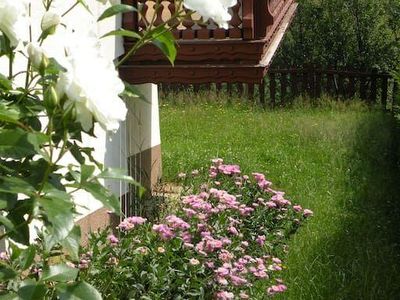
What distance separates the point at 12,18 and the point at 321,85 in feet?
60.6

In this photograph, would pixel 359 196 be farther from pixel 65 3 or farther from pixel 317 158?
pixel 65 3

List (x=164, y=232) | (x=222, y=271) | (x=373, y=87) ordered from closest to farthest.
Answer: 1. (x=222, y=271)
2. (x=164, y=232)
3. (x=373, y=87)

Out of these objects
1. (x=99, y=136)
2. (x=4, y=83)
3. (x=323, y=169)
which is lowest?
(x=323, y=169)

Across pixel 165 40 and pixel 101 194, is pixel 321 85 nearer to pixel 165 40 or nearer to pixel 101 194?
pixel 165 40

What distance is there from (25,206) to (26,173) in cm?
20

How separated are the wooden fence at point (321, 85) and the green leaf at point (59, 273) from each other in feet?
56.7

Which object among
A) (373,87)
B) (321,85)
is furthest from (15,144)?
(321,85)

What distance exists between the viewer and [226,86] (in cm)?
1883

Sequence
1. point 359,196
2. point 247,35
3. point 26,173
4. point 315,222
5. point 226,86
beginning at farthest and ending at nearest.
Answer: point 226,86 → point 359,196 → point 315,222 → point 247,35 → point 26,173

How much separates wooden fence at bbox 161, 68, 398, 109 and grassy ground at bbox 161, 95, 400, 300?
1.77 meters

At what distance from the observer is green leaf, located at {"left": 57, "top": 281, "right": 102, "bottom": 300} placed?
5.24ft

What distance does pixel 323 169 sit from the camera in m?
10.5

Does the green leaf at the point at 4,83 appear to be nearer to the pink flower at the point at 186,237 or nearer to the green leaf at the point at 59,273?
the green leaf at the point at 59,273

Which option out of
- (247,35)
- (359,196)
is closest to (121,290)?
(247,35)
